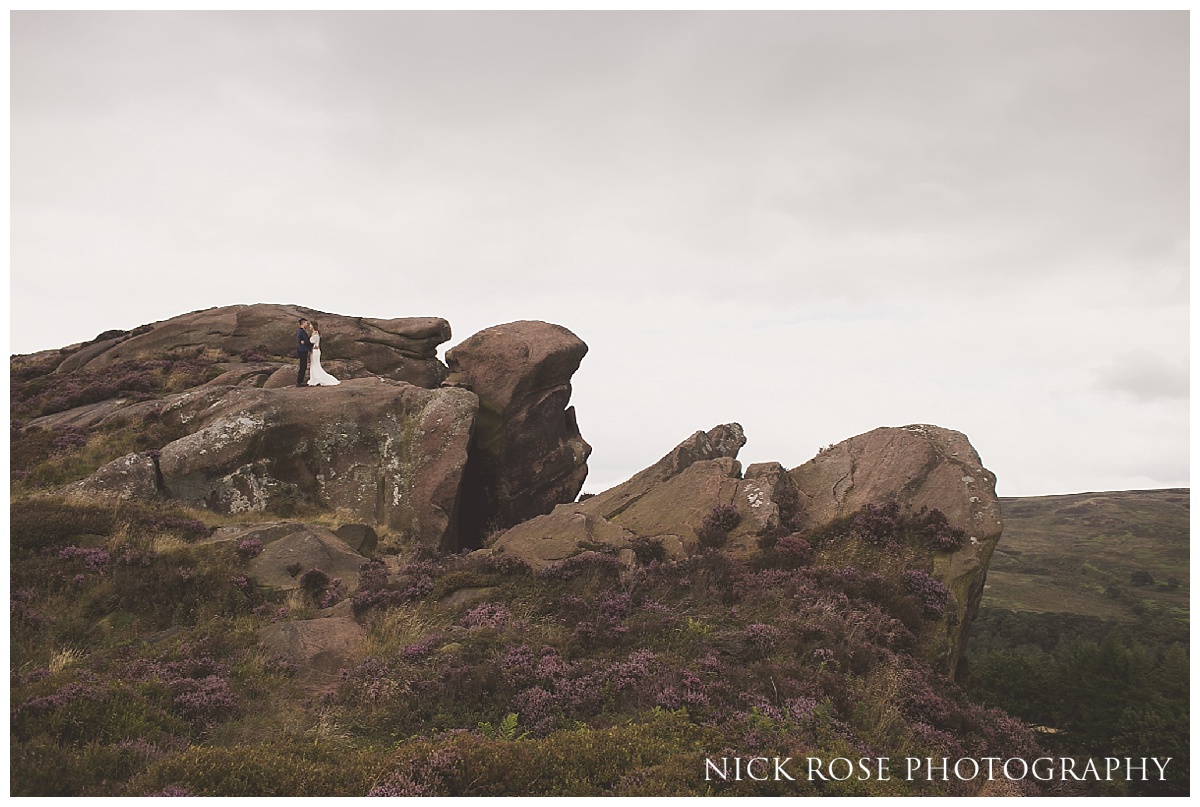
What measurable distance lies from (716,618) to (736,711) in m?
3.99

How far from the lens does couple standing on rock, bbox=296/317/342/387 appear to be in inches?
1281

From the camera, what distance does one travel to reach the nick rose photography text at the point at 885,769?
929cm

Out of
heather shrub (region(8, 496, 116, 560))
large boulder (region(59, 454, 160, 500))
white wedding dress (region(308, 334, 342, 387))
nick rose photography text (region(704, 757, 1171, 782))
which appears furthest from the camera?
white wedding dress (region(308, 334, 342, 387))

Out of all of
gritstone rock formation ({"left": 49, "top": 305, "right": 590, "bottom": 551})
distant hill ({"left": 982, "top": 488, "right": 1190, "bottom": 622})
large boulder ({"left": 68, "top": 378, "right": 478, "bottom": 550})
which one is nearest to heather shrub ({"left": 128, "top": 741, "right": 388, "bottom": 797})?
large boulder ({"left": 68, "top": 378, "right": 478, "bottom": 550})

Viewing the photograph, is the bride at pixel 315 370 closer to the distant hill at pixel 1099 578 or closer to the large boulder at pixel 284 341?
the large boulder at pixel 284 341

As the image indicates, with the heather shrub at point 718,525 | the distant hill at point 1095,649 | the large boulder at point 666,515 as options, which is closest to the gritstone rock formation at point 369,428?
the large boulder at point 666,515

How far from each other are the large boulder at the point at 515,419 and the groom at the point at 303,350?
724 centimetres

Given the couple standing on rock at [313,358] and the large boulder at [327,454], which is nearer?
the large boulder at [327,454]

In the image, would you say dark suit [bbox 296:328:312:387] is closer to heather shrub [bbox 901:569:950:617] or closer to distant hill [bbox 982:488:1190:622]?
heather shrub [bbox 901:569:950:617]

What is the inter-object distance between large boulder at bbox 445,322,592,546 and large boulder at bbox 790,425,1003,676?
1688 centimetres

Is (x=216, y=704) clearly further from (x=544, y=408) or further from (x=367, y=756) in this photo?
(x=544, y=408)

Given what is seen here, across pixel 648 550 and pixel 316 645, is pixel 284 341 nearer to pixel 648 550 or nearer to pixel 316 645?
pixel 648 550

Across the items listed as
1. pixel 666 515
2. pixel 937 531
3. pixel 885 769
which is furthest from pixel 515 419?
pixel 885 769
